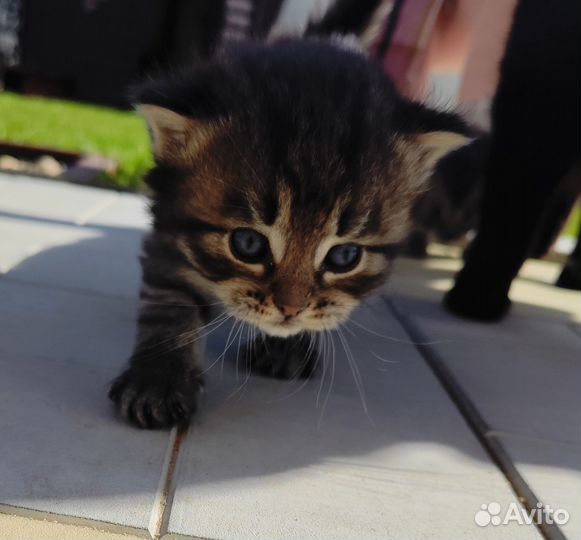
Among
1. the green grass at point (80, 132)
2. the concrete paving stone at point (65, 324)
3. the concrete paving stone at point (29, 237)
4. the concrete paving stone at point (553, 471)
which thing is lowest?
the green grass at point (80, 132)

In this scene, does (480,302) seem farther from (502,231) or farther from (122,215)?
(122,215)

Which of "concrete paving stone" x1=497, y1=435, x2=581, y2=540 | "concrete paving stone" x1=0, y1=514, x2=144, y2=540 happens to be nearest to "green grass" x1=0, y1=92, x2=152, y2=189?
"concrete paving stone" x1=497, y1=435, x2=581, y2=540

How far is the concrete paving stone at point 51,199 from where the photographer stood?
8.03 ft

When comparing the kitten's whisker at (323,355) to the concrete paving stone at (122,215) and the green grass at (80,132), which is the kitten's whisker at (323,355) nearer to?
the concrete paving stone at (122,215)

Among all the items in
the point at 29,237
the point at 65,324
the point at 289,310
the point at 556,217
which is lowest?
the point at 29,237

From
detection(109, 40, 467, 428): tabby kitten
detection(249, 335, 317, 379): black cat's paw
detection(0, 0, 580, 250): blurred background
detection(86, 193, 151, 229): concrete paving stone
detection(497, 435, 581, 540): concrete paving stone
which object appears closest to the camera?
detection(497, 435, 581, 540): concrete paving stone

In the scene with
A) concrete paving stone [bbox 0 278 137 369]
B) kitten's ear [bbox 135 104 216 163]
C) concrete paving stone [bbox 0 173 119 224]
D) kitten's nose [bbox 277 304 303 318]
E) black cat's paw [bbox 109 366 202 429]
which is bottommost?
concrete paving stone [bbox 0 173 119 224]

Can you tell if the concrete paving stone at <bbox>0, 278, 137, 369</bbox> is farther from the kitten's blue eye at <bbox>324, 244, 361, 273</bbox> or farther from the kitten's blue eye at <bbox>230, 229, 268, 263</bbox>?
the kitten's blue eye at <bbox>324, 244, 361, 273</bbox>

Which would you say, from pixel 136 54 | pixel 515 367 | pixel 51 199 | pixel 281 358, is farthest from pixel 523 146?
pixel 136 54

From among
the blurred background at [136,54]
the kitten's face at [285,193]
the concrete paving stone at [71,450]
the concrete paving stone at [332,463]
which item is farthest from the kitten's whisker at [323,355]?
the blurred background at [136,54]

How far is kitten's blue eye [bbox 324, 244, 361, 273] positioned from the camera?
1.25 m

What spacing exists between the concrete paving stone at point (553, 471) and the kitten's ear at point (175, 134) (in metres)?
0.73

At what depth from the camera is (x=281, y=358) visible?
4.57ft

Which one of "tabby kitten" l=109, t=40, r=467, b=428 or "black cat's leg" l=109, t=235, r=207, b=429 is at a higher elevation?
"tabby kitten" l=109, t=40, r=467, b=428
